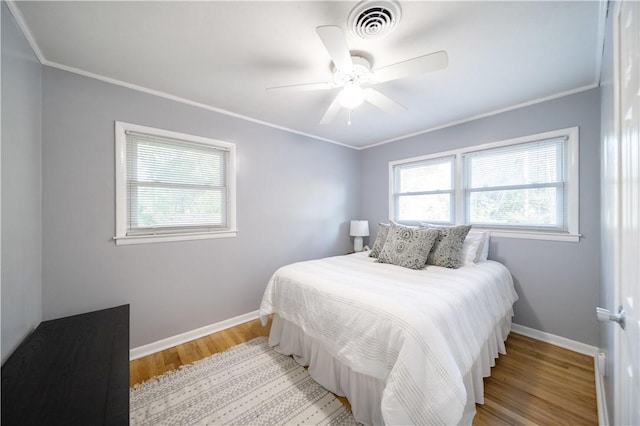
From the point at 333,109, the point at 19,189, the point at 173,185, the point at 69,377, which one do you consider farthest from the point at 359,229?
the point at 19,189

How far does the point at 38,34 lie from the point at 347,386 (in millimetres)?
3062

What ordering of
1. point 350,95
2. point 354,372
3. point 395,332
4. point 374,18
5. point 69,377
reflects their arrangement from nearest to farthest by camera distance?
point 69,377 < point 395,332 < point 374,18 < point 354,372 < point 350,95

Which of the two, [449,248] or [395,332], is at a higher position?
[449,248]

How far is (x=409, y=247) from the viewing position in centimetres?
229

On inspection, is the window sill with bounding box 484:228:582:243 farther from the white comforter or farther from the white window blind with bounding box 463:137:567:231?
the white comforter

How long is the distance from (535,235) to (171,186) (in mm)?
3726

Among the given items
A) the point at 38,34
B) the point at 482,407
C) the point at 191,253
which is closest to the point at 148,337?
the point at 191,253

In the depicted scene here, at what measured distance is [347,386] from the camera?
1.55m

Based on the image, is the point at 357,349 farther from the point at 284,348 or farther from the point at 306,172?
the point at 306,172

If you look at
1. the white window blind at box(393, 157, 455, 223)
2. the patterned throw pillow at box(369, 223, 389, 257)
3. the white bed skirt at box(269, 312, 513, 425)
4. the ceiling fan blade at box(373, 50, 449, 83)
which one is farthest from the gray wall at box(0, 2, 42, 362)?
the white window blind at box(393, 157, 455, 223)

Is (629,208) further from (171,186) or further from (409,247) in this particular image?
(171,186)

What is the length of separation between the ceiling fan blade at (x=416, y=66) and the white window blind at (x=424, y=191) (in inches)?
75.2

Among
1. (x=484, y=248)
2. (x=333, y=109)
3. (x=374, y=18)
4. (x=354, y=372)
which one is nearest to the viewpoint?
(x=374, y=18)

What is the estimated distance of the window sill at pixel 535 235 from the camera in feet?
7.14
